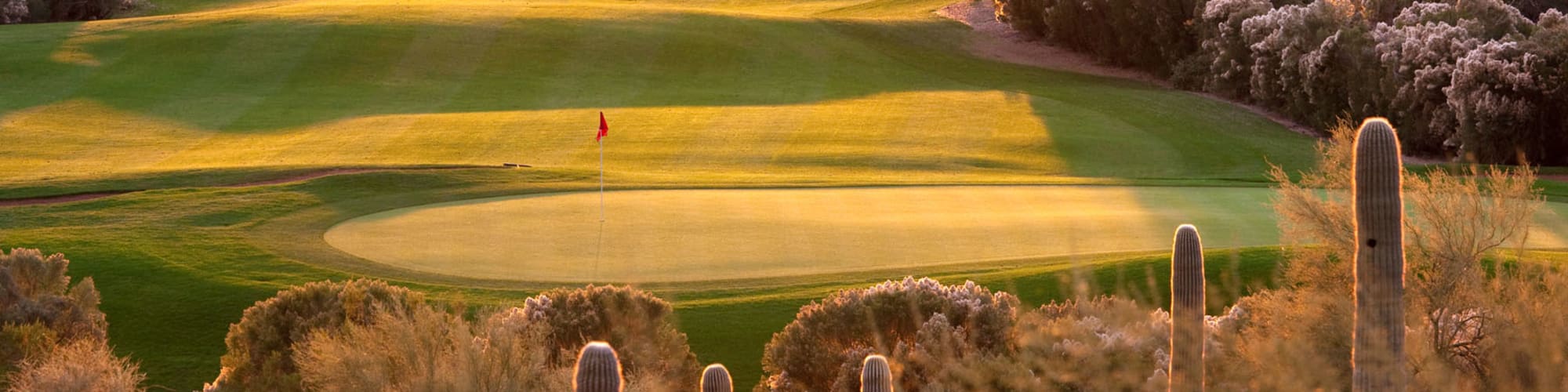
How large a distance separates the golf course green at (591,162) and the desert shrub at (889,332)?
1390 mm

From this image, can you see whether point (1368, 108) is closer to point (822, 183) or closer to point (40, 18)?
point (822, 183)

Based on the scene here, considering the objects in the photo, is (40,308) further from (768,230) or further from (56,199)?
(56,199)

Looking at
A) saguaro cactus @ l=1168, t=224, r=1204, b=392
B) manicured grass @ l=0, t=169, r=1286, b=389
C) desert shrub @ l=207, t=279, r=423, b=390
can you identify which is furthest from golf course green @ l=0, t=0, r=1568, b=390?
saguaro cactus @ l=1168, t=224, r=1204, b=392

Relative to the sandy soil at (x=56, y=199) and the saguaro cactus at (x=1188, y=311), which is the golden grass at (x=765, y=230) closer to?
the sandy soil at (x=56, y=199)

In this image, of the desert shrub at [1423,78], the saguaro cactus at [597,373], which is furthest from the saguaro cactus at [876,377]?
the desert shrub at [1423,78]

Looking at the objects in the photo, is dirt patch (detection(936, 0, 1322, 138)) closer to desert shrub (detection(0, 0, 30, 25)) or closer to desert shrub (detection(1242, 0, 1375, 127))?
desert shrub (detection(1242, 0, 1375, 127))

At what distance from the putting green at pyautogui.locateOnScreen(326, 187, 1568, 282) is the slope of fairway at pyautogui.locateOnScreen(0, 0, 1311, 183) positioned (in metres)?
6.27

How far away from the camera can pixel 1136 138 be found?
3145cm

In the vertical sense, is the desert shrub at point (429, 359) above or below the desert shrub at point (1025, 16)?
above

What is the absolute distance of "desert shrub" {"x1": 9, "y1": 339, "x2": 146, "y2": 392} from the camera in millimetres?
10445

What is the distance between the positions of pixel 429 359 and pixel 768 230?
6.84m

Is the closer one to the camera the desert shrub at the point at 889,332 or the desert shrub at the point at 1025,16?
the desert shrub at the point at 889,332

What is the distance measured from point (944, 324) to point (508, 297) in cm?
403

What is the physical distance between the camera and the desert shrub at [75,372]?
10.4 metres
